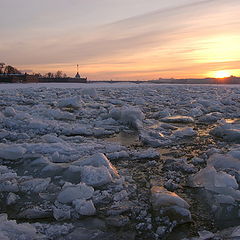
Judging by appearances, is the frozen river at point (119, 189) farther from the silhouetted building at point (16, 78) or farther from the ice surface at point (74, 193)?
the silhouetted building at point (16, 78)

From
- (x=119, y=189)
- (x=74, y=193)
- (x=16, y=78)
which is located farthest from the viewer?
(x=16, y=78)

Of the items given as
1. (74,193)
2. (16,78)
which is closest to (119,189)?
(74,193)

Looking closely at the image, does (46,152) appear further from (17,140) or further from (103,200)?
(103,200)

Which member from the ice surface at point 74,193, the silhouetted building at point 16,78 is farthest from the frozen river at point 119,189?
the silhouetted building at point 16,78

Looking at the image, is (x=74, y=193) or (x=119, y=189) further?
(x=119, y=189)

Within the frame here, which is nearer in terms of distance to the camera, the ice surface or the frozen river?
the frozen river

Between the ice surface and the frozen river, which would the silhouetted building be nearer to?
the frozen river

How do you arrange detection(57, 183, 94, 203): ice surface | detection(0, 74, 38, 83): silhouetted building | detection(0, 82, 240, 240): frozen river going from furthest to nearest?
detection(0, 74, 38, 83): silhouetted building → detection(57, 183, 94, 203): ice surface → detection(0, 82, 240, 240): frozen river

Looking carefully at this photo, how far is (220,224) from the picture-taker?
6.44ft

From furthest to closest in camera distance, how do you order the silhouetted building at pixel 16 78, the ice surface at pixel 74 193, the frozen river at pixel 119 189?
1. the silhouetted building at pixel 16 78
2. the ice surface at pixel 74 193
3. the frozen river at pixel 119 189

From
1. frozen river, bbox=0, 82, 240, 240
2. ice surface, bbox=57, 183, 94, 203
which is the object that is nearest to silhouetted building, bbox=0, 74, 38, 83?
frozen river, bbox=0, 82, 240, 240

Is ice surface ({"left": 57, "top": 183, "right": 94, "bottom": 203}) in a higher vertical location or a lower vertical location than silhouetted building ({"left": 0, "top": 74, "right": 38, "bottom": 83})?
lower

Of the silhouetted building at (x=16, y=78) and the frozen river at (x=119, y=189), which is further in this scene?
the silhouetted building at (x=16, y=78)

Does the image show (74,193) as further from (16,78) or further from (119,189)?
(16,78)
